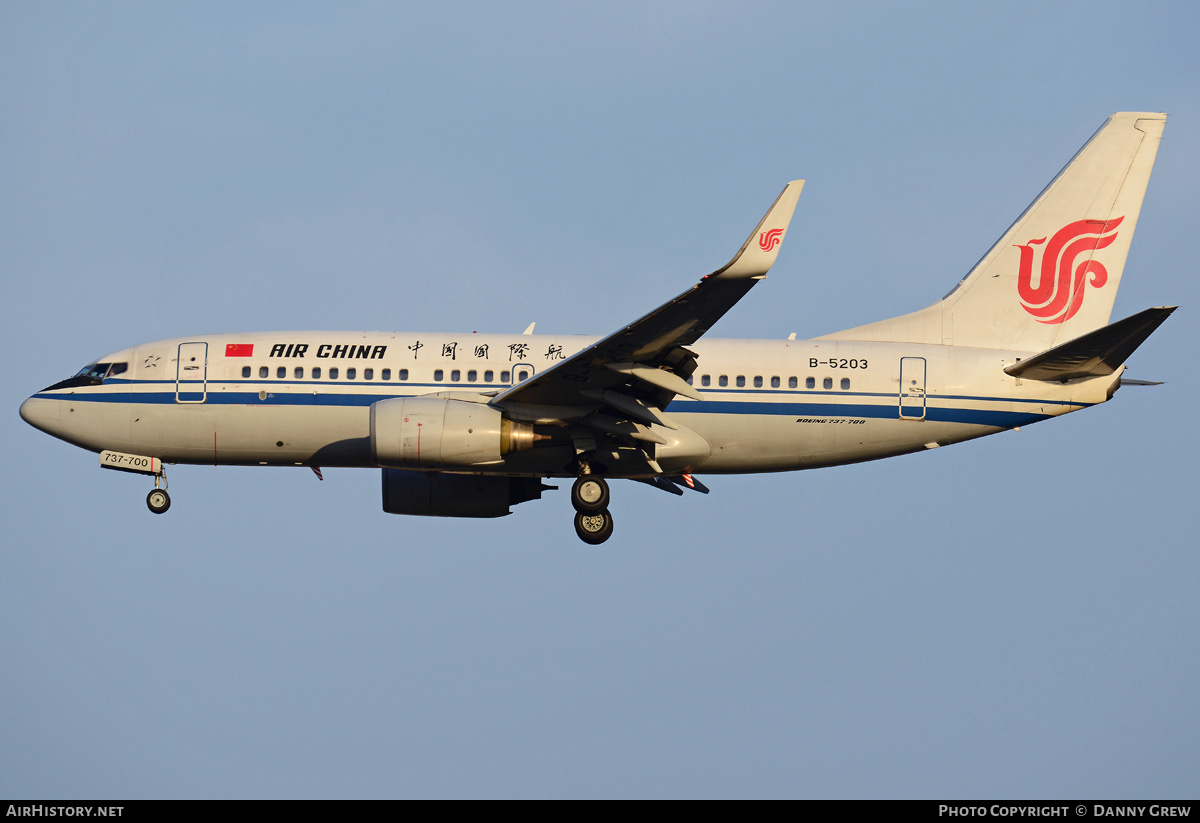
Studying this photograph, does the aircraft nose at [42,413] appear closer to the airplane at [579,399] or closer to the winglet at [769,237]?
the airplane at [579,399]

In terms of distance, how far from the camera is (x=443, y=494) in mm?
32656

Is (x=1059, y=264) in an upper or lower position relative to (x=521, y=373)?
upper

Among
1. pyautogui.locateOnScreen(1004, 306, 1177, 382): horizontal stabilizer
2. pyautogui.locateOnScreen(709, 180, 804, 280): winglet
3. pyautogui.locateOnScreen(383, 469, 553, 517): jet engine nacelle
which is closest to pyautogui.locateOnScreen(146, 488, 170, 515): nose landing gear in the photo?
pyautogui.locateOnScreen(383, 469, 553, 517): jet engine nacelle

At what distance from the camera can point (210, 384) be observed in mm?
31109

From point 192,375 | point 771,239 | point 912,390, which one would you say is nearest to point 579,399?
point 771,239

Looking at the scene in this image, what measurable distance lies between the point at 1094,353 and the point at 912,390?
375 cm

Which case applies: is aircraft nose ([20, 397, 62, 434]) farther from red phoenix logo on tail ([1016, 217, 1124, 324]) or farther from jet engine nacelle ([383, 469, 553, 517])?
red phoenix logo on tail ([1016, 217, 1124, 324])

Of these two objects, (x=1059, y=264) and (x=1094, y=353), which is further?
(x=1059, y=264)

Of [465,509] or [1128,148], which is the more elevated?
[1128,148]

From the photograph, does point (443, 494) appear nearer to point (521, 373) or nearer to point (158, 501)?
point (521, 373)

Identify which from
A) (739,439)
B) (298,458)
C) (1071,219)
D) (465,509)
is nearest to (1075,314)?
(1071,219)

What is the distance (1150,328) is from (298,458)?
56.7ft

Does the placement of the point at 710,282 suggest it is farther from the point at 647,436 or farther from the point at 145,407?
the point at 145,407

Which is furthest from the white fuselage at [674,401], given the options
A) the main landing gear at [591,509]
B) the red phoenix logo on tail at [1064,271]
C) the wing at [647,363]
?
the red phoenix logo on tail at [1064,271]
